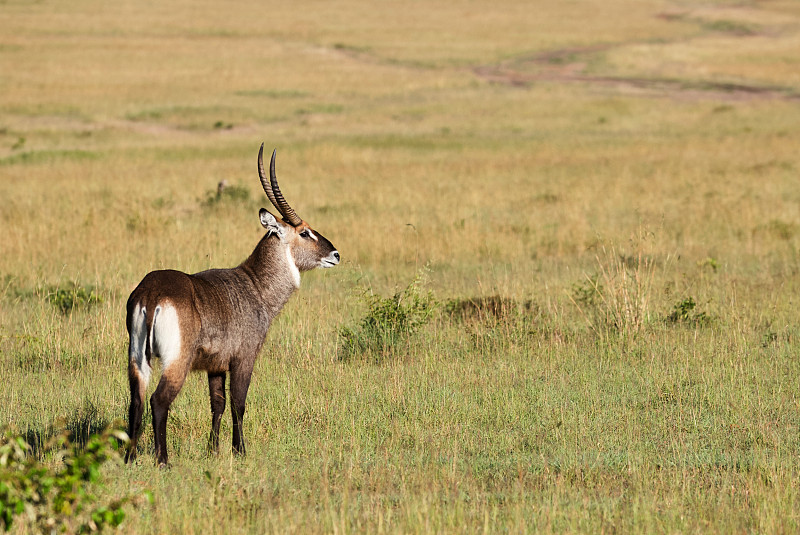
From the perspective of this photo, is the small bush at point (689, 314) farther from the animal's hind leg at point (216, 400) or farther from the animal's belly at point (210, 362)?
the animal's belly at point (210, 362)

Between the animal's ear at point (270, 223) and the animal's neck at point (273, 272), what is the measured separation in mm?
64

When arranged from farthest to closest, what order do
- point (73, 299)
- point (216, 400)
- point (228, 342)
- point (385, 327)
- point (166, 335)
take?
point (73, 299), point (385, 327), point (216, 400), point (228, 342), point (166, 335)

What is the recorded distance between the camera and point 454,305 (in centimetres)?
1023

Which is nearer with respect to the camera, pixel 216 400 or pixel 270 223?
pixel 216 400

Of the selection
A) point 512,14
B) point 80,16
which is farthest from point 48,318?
point 512,14

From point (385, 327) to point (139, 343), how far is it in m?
3.67

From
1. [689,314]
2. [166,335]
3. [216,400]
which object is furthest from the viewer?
[689,314]

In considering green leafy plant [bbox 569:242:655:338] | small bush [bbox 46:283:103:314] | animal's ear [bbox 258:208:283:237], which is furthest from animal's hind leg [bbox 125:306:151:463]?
small bush [bbox 46:283:103:314]

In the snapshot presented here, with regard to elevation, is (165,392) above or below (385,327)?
above

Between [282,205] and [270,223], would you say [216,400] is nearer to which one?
[270,223]

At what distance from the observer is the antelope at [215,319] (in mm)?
5520

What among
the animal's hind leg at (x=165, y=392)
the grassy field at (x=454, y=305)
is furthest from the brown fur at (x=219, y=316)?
the grassy field at (x=454, y=305)

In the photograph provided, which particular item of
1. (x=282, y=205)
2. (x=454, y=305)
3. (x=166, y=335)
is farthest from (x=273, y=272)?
(x=454, y=305)

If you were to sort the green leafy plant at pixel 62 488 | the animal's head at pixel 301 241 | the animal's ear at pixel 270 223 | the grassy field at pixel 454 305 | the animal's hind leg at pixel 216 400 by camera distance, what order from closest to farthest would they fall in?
the green leafy plant at pixel 62 488
the grassy field at pixel 454 305
the animal's hind leg at pixel 216 400
the animal's ear at pixel 270 223
the animal's head at pixel 301 241
